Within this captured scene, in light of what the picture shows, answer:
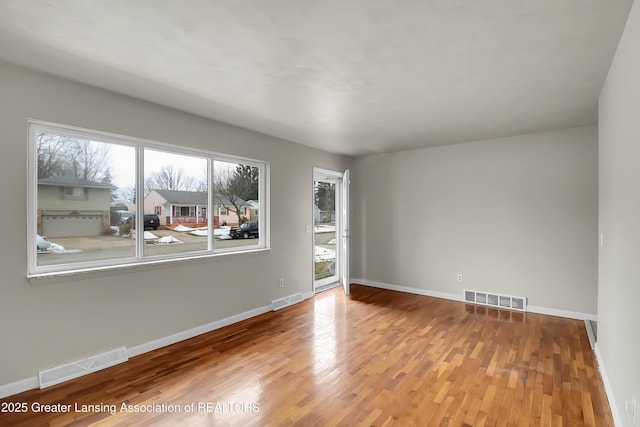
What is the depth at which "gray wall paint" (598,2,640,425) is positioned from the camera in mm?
1654

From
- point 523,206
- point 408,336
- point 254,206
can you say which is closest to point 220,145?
point 254,206

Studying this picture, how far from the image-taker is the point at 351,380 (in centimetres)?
262

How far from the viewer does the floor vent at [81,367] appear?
2.50m

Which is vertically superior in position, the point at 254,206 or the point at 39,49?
the point at 39,49

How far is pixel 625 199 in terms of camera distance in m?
1.91

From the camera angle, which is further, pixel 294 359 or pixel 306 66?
pixel 294 359

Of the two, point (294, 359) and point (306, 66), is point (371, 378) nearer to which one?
point (294, 359)

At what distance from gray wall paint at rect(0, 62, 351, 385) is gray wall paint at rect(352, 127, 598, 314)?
2210 millimetres

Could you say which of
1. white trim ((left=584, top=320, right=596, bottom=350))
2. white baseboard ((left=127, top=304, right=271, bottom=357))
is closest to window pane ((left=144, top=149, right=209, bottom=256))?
white baseboard ((left=127, top=304, right=271, bottom=357))

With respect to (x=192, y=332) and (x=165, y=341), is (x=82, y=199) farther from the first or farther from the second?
(x=192, y=332)

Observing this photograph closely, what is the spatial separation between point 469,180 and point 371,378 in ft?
11.5

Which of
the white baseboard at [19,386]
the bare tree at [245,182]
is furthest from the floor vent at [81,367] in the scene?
the bare tree at [245,182]

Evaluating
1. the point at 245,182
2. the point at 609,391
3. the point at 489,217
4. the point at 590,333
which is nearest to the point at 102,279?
the point at 245,182

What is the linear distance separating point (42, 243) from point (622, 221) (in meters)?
4.24
